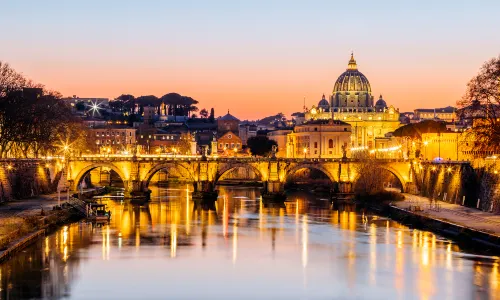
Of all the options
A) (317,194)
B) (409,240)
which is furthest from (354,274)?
(317,194)

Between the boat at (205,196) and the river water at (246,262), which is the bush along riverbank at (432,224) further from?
the boat at (205,196)

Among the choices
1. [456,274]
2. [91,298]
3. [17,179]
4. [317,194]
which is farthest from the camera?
[317,194]

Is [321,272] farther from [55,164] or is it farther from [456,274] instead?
[55,164]

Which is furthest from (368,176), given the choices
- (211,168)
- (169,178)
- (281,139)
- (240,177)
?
(281,139)

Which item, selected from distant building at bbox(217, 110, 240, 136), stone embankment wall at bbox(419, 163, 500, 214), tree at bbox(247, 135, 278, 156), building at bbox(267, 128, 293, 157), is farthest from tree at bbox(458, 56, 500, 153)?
distant building at bbox(217, 110, 240, 136)

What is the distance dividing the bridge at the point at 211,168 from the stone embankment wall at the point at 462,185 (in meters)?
6.04

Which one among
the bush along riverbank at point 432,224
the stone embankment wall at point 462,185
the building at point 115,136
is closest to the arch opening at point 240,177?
the building at point 115,136

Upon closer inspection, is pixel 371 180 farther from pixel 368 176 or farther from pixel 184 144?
pixel 184 144

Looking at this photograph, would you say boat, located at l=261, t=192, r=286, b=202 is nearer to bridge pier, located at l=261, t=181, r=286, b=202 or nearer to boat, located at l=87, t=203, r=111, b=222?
bridge pier, located at l=261, t=181, r=286, b=202

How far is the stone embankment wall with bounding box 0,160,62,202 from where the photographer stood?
235 ft

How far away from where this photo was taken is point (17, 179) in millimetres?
75125

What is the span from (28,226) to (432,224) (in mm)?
23383

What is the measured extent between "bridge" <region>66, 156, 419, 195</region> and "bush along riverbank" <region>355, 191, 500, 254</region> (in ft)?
23.0

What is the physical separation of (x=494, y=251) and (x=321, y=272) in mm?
8794
